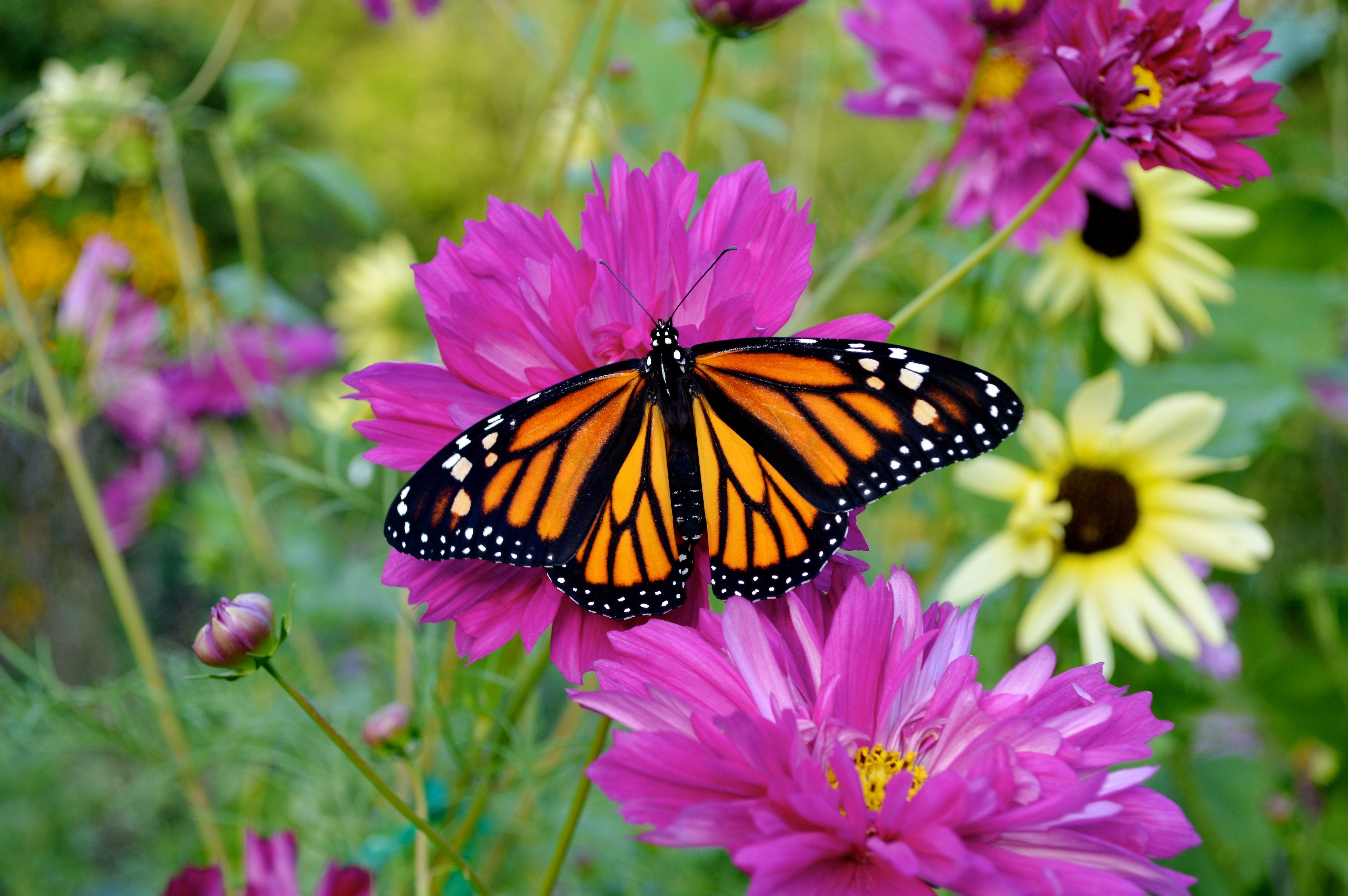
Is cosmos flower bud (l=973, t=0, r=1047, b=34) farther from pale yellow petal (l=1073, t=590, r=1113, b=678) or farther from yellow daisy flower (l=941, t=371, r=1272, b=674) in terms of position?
pale yellow petal (l=1073, t=590, r=1113, b=678)

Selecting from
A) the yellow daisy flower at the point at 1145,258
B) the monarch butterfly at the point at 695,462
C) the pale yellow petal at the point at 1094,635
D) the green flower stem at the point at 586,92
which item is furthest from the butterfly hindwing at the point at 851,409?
the yellow daisy flower at the point at 1145,258

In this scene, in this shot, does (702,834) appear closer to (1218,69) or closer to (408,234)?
(1218,69)

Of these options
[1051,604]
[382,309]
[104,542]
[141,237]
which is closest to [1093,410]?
[1051,604]

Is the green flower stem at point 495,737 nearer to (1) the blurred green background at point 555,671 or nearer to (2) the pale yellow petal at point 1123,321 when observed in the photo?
(1) the blurred green background at point 555,671

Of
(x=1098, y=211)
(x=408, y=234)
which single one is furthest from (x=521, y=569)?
(x=408, y=234)

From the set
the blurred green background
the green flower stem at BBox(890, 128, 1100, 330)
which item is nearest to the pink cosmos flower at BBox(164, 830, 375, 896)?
the blurred green background

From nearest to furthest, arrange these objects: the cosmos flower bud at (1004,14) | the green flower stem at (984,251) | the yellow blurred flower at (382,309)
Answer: the green flower stem at (984,251)
the cosmos flower bud at (1004,14)
the yellow blurred flower at (382,309)

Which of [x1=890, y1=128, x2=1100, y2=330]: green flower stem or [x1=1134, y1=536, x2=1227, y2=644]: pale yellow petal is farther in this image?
[x1=1134, y1=536, x2=1227, y2=644]: pale yellow petal
